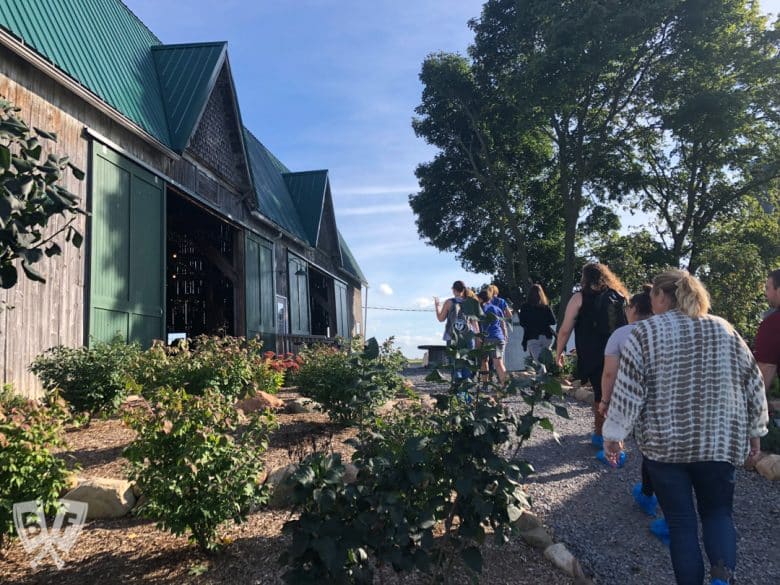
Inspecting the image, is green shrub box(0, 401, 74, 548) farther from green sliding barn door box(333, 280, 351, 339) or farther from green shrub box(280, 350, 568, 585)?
green sliding barn door box(333, 280, 351, 339)

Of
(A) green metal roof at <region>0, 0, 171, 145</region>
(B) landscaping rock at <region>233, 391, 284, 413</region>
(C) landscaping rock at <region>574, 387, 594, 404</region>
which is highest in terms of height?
(A) green metal roof at <region>0, 0, 171, 145</region>

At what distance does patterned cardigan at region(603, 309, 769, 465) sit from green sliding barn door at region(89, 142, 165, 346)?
6.09 meters

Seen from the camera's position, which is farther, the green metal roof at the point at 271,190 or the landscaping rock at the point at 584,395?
the green metal roof at the point at 271,190

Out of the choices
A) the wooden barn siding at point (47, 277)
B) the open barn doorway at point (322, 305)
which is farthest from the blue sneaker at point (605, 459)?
the open barn doorway at point (322, 305)

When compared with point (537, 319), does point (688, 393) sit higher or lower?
lower

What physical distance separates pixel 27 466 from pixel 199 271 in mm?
13414

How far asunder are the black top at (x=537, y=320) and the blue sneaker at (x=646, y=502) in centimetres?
340

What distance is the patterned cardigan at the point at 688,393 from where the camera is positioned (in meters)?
2.73

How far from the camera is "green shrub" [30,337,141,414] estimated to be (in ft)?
19.0

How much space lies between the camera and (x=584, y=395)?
31.8 feet

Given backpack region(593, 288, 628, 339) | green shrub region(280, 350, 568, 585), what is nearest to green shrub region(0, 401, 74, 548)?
green shrub region(280, 350, 568, 585)

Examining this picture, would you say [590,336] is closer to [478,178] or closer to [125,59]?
[125,59]

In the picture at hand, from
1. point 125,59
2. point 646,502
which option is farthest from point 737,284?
point 125,59

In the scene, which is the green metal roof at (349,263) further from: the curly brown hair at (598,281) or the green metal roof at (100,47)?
the curly brown hair at (598,281)
